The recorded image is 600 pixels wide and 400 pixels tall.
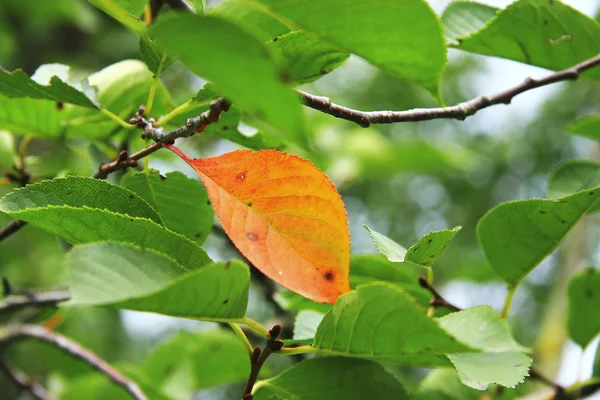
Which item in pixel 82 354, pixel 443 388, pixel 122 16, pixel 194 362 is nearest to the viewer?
pixel 122 16

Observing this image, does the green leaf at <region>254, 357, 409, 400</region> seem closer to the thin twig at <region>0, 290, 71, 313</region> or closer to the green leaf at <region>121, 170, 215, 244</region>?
the green leaf at <region>121, 170, 215, 244</region>

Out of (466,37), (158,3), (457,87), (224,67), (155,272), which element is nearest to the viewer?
(224,67)

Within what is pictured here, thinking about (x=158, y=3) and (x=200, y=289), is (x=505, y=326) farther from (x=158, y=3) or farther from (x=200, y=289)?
(x=158, y=3)

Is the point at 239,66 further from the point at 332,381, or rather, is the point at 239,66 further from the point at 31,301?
the point at 31,301

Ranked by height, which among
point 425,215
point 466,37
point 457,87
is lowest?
point 425,215

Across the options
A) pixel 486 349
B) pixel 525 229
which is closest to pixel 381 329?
pixel 486 349

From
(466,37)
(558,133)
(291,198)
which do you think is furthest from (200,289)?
(558,133)

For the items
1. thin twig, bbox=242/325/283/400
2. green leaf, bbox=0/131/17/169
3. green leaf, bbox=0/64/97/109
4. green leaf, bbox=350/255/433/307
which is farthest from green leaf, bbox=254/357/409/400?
green leaf, bbox=0/131/17/169
